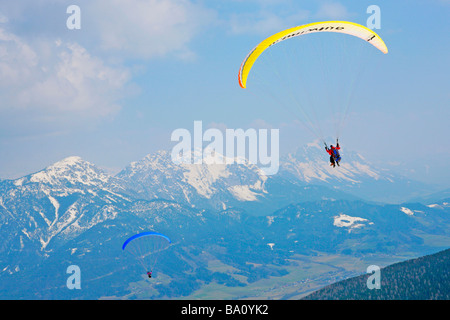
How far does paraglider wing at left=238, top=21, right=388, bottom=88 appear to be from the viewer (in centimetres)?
4538

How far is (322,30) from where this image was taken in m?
46.6

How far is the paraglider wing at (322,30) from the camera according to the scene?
45375 mm

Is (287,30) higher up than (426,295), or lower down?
higher up

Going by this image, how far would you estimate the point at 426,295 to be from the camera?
187m
